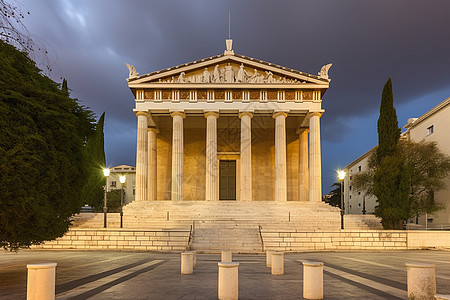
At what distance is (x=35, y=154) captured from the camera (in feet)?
30.8

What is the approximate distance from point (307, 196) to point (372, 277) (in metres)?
25.0

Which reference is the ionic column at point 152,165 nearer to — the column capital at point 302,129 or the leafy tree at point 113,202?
the column capital at point 302,129

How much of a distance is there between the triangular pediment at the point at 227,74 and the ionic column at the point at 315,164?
3861mm

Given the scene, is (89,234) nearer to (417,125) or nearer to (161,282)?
(161,282)

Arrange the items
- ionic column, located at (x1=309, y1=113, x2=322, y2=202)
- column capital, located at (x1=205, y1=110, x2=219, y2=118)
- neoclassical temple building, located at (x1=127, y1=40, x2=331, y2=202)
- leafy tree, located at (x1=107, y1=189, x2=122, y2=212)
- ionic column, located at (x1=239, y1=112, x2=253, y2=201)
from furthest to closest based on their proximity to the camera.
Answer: leafy tree, located at (x1=107, y1=189, x2=122, y2=212) → column capital, located at (x1=205, y1=110, x2=219, y2=118) → neoclassical temple building, located at (x1=127, y1=40, x2=331, y2=202) → ionic column, located at (x1=309, y1=113, x2=322, y2=202) → ionic column, located at (x1=239, y1=112, x2=253, y2=201)

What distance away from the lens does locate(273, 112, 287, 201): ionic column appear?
31422 millimetres

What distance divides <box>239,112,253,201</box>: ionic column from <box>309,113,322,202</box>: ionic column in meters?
5.52

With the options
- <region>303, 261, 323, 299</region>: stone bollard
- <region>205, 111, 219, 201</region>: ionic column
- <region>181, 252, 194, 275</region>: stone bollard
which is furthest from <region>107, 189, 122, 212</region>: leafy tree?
<region>303, 261, 323, 299</region>: stone bollard

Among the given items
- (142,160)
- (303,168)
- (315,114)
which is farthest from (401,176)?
(142,160)

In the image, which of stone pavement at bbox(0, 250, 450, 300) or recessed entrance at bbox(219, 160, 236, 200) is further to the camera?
recessed entrance at bbox(219, 160, 236, 200)

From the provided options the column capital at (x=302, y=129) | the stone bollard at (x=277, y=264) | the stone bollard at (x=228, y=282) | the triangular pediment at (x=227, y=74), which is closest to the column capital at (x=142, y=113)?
the triangular pediment at (x=227, y=74)

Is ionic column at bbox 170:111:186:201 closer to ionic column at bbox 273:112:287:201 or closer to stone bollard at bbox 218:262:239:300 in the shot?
ionic column at bbox 273:112:287:201

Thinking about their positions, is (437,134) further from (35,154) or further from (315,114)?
(35,154)

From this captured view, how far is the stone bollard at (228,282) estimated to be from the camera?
23.8ft
